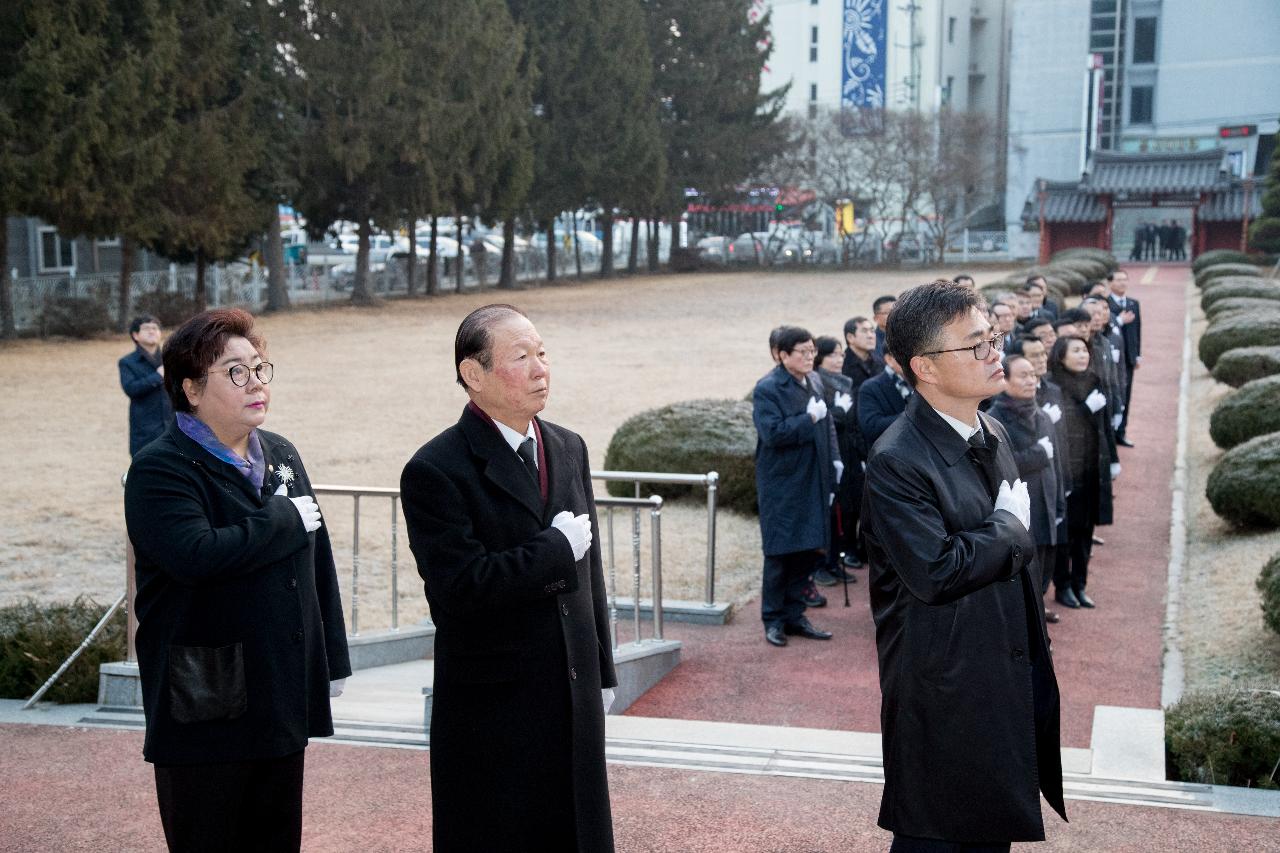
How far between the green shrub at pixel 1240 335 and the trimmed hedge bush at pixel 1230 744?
40.7 ft

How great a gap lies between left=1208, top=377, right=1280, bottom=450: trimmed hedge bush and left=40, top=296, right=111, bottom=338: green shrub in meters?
22.4

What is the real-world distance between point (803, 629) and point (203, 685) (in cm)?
493

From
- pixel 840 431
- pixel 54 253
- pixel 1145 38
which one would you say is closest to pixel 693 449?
pixel 840 431

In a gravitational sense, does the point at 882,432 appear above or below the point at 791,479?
above

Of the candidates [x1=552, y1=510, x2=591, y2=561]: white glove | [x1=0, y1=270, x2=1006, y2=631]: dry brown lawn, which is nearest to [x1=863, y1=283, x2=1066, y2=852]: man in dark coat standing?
[x1=552, y1=510, x2=591, y2=561]: white glove

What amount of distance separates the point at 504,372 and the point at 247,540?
78cm

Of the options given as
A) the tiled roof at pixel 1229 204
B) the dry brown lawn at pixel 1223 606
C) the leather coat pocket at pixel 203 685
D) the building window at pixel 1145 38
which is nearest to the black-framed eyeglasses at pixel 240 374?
the leather coat pocket at pixel 203 685

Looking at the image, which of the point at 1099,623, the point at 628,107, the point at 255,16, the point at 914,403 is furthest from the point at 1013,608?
the point at 628,107

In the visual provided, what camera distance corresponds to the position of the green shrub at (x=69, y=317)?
27500mm

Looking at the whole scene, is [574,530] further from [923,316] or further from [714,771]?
[714,771]

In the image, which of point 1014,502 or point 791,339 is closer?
point 1014,502

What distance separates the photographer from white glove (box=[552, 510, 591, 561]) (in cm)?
345

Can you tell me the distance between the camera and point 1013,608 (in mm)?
3430

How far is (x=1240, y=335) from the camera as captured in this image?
1702 centimetres
